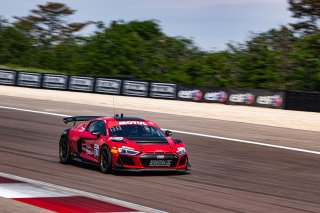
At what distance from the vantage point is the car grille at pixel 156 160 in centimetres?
1368

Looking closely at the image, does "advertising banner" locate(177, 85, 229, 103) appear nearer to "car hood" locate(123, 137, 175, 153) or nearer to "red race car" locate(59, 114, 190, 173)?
"red race car" locate(59, 114, 190, 173)

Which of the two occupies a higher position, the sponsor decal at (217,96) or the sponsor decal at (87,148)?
the sponsor decal at (217,96)

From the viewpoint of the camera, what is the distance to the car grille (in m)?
13.7

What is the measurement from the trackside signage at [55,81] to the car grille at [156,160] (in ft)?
94.3

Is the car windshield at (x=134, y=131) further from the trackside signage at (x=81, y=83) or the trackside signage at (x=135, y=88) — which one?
the trackside signage at (x=81, y=83)

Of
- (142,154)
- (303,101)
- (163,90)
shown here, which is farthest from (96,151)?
(163,90)

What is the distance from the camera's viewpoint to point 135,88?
129ft

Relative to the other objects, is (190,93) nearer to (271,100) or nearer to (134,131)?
(271,100)

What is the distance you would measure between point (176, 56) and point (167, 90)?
20688mm

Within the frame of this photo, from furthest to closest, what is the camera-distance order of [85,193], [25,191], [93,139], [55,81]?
[55,81]
[93,139]
[85,193]
[25,191]

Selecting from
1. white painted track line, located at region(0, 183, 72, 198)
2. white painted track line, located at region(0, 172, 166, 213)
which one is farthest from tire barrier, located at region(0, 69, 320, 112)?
white painted track line, located at region(0, 183, 72, 198)

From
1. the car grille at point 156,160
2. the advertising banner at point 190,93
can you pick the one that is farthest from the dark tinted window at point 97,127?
the advertising banner at point 190,93

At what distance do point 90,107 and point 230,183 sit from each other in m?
20.6

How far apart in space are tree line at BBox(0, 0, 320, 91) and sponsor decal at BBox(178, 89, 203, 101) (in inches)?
402
